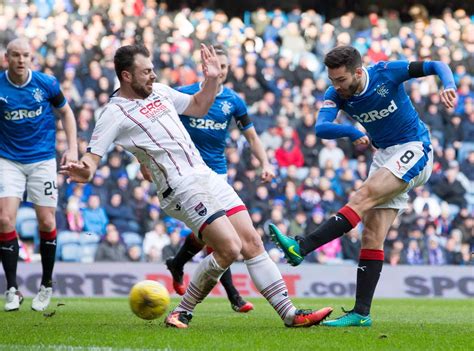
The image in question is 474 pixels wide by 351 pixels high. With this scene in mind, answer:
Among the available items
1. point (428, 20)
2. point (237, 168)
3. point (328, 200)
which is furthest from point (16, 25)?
point (428, 20)

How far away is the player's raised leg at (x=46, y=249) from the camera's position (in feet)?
37.8

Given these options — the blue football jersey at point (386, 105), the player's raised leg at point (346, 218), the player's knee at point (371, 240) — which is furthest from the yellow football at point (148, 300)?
the blue football jersey at point (386, 105)

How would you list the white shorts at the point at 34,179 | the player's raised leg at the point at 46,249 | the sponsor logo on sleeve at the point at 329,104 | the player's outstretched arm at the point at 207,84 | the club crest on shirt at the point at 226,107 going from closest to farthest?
the player's outstretched arm at the point at 207,84 < the sponsor logo on sleeve at the point at 329,104 < the white shorts at the point at 34,179 < the player's raised leg at the point at 46,249 < the club crest on shirt at the point at 226,107

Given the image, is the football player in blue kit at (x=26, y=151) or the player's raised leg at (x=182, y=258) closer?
the football player in blue kit at (x=26, y=151)

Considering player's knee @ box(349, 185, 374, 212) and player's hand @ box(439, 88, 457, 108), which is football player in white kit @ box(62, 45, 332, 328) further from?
player's hand @ box(439, 88, 457, 108)

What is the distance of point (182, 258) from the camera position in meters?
12.1

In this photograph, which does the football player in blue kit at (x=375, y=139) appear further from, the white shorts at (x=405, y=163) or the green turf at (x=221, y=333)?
the green turf at (x=221, y=333)

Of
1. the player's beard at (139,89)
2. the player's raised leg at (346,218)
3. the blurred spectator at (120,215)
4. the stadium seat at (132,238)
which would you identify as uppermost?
the player's beard at (139,89)

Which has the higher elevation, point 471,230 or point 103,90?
point 103,90

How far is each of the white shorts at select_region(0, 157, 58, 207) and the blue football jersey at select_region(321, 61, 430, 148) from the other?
3752 millimetres

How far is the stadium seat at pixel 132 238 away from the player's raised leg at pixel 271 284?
10.2 metres

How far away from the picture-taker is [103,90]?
71.0 feet

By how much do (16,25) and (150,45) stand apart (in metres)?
3.17

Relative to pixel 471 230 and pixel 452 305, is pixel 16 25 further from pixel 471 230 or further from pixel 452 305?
pixel 452 305
